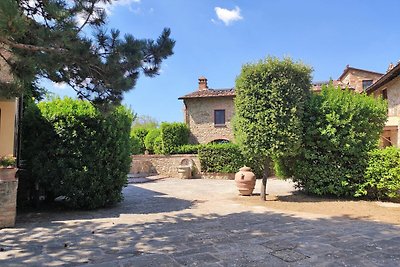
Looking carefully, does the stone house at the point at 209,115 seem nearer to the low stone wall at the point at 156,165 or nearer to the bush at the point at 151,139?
the bush at the point at 151,139

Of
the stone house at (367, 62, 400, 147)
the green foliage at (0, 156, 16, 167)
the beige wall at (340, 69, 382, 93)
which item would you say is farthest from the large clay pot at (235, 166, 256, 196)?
the beige wall at (340, 69, 382, 93)

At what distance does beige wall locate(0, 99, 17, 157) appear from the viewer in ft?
22.5

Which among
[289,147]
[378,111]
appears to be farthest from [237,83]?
[378,111]

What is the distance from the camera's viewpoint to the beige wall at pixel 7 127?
270 inches

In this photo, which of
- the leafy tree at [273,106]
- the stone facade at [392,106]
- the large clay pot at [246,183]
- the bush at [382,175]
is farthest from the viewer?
the stone facade at [392,106]

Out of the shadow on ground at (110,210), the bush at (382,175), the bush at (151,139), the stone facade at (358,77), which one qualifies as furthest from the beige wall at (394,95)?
the bush at (151,139)

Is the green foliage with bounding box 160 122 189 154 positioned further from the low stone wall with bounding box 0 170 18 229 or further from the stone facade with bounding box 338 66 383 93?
the stone facade with bounding box 338 66 383 93

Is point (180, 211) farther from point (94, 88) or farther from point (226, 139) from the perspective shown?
point (226, 139)

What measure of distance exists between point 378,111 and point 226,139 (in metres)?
14.4

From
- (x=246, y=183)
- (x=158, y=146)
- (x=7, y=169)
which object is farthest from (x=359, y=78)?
(x=7, y=169)

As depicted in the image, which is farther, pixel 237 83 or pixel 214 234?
pixel 237 83

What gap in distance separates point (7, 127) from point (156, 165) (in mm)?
11720

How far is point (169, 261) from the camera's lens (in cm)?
361

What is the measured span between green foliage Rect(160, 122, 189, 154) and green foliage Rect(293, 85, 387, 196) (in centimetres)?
1177
